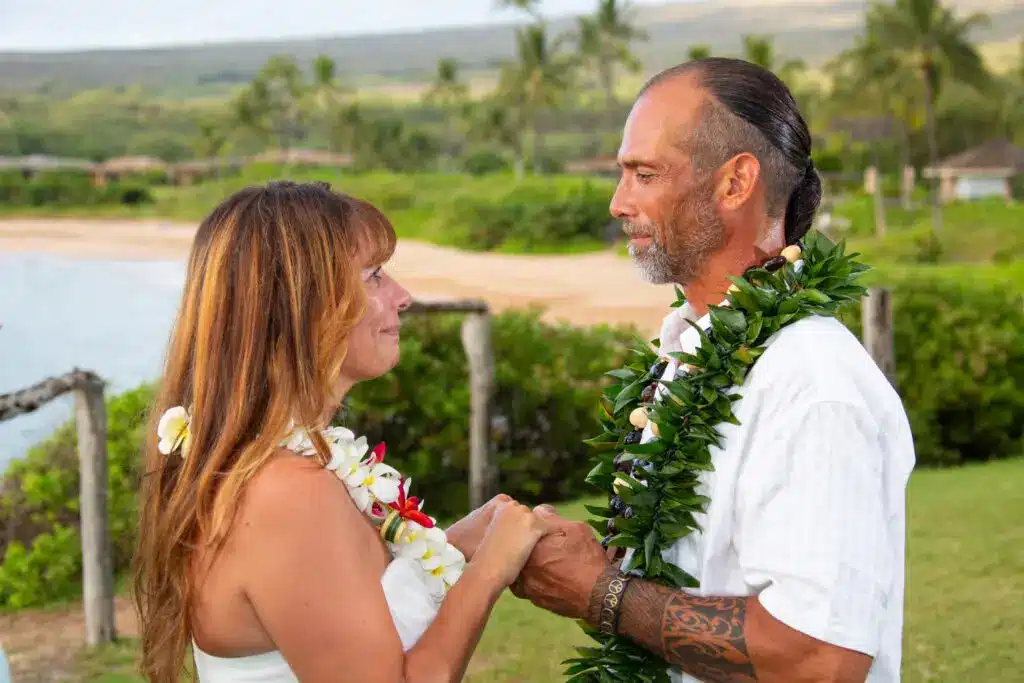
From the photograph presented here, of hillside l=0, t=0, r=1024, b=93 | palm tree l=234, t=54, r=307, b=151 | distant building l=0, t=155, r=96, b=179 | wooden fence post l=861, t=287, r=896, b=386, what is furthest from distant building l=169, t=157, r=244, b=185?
wooden fence post l=861, t=287, r=896, b=386

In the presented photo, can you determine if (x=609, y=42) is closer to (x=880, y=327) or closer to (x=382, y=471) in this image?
(x=880, y=327)

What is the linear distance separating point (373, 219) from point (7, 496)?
20.0 ft

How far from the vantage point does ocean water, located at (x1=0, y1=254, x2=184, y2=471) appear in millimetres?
10141

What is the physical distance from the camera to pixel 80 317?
38.8 ft

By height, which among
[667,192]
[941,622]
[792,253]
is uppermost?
[667,192]

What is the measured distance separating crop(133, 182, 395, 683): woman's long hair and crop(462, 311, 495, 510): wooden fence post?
19.8 ft

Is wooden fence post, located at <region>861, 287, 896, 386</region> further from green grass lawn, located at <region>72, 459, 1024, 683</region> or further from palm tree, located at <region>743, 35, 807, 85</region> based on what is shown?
palm tree, located at <region>743, 35, 807, 85</region>

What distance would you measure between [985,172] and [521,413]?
21.9m

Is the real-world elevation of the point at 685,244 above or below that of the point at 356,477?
above

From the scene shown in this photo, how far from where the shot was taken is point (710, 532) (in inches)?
81.6

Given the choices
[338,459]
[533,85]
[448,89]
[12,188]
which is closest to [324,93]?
[448,89]

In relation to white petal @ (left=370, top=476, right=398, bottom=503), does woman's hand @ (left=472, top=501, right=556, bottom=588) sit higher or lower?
lower

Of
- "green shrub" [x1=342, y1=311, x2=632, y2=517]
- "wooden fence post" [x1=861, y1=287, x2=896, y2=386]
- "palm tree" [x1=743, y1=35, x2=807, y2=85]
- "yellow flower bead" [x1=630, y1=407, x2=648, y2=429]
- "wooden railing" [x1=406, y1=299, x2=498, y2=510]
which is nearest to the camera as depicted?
"yellow flower bead" [x1=630, y1=407, x2=648, y2=429]

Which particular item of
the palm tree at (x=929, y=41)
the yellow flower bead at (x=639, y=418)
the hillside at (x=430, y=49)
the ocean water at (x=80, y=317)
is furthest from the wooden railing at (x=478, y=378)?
the palm tree at (x=929, y=41)
